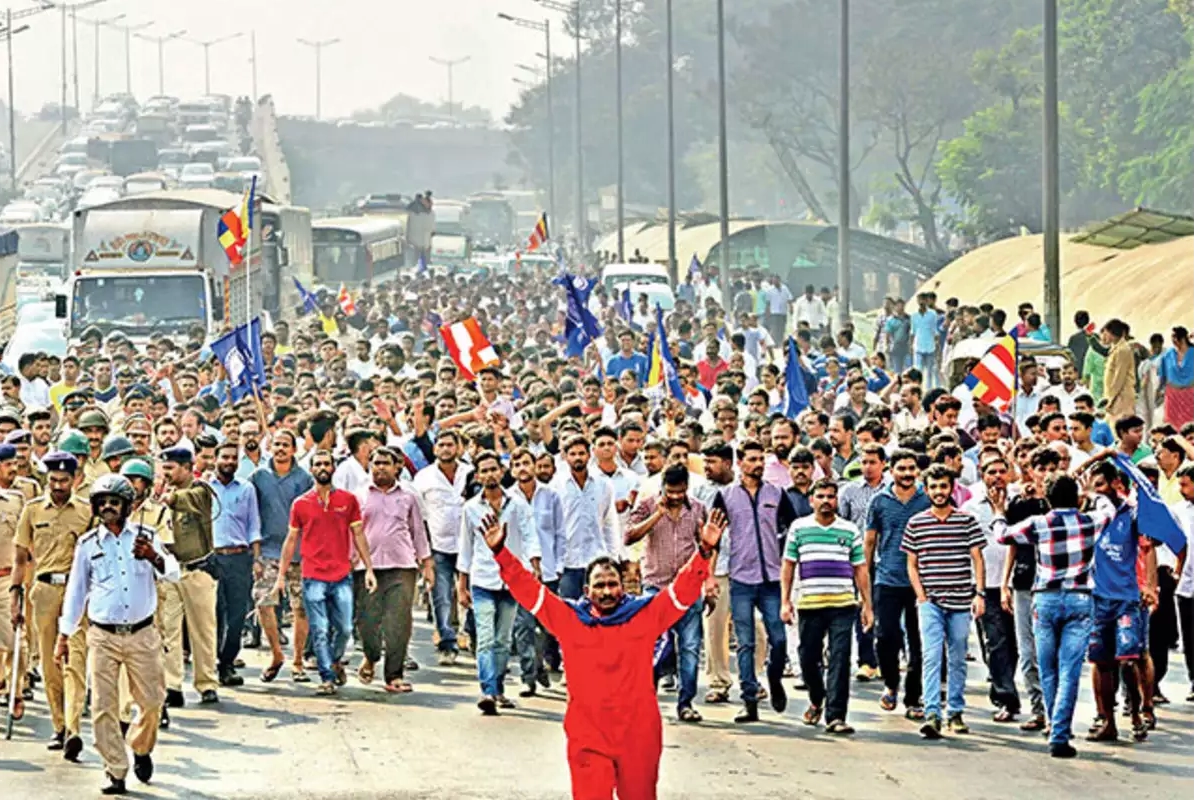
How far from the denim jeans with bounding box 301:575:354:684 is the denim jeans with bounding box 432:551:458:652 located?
119 centimetres

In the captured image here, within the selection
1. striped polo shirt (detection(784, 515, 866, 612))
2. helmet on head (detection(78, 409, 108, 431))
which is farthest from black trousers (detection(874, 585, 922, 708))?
helmet on head (detection(78, 409, 108, 431))

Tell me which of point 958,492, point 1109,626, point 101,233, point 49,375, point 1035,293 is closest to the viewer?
point 1109,626

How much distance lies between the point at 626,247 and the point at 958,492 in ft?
225

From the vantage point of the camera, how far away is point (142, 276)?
1415 inches

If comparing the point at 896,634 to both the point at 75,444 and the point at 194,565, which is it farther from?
the point at 75,444

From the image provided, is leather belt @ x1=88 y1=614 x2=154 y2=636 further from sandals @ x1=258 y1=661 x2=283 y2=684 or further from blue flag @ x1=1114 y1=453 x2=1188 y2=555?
blue flag @ x1=1114 y1=453 x2=1188 y2=555

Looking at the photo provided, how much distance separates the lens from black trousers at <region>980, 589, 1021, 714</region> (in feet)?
51.3

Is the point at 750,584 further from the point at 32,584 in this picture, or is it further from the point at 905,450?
the point at 32,584

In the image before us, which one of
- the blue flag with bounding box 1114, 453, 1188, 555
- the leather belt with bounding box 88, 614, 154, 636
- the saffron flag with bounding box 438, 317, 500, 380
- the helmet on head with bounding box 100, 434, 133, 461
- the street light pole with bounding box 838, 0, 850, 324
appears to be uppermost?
the street light pole with bounding box 838, 0, 850, 324

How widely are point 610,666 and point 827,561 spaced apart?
174 inches

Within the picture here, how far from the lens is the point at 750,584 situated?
52.5 ft

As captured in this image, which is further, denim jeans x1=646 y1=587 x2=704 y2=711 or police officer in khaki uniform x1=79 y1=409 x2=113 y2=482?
police officer in khaki uniform x1=79 y1=409 x2=113 y2=482

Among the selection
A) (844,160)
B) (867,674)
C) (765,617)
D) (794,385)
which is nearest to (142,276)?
(794,385)

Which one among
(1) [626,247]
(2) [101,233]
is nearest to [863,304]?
(1) [626,247]
